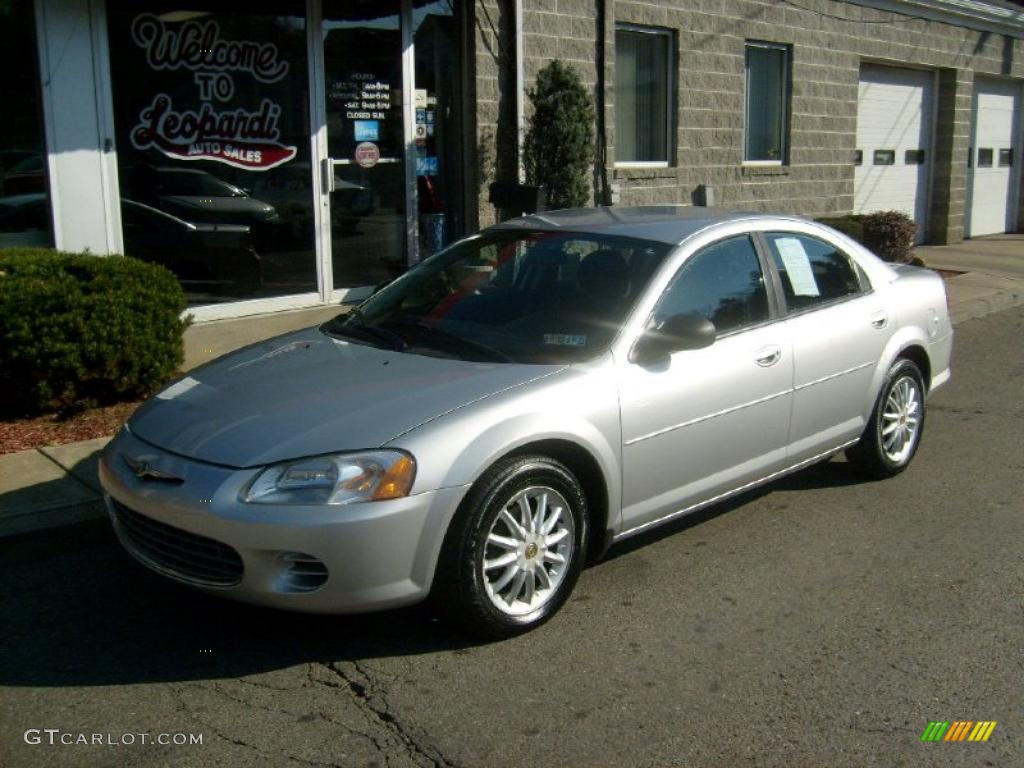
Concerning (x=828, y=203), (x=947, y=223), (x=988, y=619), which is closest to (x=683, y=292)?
→ (x=988, y=619)

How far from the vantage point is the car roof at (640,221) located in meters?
5.21

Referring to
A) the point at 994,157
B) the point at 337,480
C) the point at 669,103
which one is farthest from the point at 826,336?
the point at 994,157

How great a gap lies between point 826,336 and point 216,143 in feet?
19.2

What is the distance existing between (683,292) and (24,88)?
18.7ft

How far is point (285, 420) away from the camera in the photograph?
13.5 feet

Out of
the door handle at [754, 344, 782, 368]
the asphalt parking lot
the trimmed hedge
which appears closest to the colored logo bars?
the asphalt parking lot

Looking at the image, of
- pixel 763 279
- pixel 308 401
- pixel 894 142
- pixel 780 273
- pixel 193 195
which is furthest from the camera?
pixel 894 142

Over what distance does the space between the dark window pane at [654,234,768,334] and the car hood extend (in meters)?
0.82

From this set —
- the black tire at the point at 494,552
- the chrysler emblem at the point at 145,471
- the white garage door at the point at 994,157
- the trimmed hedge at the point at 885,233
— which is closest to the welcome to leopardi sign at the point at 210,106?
the chrysler emblem at the point at 145,471

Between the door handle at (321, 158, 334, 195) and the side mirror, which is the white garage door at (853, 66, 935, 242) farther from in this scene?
the side mirror

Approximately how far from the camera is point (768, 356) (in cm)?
520

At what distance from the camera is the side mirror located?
466cm
